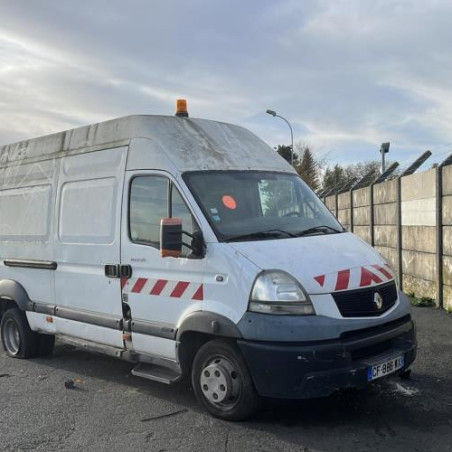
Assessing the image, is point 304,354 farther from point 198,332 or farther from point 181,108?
point 181,108

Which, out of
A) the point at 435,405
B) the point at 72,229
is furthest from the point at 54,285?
the point at 435,405

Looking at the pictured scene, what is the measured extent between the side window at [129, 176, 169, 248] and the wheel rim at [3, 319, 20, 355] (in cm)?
293

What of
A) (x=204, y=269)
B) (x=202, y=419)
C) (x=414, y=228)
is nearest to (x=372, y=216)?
(x=414, y=228)

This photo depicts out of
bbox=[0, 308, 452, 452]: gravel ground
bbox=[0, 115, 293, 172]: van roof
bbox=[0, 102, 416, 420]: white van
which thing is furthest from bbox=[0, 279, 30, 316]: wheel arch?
bbox=[0, 115, 293, 172]: van roof

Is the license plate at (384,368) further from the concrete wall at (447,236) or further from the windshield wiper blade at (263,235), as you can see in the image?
the concrete wall at (447,236)

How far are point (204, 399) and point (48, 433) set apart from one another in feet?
4.43

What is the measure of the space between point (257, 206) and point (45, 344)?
384 centimetres

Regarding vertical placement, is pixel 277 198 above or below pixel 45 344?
above

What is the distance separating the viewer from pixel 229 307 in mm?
4473

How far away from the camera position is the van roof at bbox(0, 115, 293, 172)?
5.29 metres

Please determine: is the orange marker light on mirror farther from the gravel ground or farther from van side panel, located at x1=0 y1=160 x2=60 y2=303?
the gravel ground

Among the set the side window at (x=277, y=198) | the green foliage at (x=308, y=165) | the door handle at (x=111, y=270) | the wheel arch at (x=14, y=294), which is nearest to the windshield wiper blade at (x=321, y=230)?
the side window at (x=277, y=198)

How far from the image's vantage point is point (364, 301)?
4.50 m

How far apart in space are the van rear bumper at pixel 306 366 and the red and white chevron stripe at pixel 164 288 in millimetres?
647
